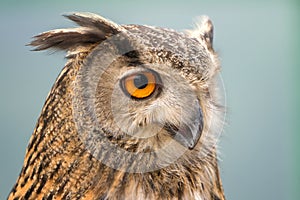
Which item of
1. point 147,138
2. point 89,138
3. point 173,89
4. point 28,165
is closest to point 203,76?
point 173,89

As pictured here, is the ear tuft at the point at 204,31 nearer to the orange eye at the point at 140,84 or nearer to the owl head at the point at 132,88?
the owl head at the point at 132,88

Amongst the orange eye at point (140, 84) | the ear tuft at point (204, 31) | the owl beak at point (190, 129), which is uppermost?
the ear tuft at point (204, 31)

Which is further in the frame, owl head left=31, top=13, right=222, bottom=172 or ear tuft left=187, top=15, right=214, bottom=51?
ear tuft left=187, top=15, right=214, bottom=51

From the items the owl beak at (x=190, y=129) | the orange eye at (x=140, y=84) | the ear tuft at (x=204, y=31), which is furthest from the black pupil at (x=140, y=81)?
the ear tuft at (x=204, y=31)

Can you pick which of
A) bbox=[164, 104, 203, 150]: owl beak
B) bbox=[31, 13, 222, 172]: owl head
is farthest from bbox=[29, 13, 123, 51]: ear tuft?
bbox=[164, 104, 203, 150]: owl beak

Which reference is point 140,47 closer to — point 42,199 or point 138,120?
point 138,120

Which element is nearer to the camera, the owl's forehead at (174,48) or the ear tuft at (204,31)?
the owl's forehead at (174,48)

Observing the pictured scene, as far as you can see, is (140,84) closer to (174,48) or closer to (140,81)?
(140,81)

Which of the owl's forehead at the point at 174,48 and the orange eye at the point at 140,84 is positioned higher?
the owl's forehead at the point at 174,48

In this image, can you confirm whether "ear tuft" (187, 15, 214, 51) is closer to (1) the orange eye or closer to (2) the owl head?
(2) the owl head
